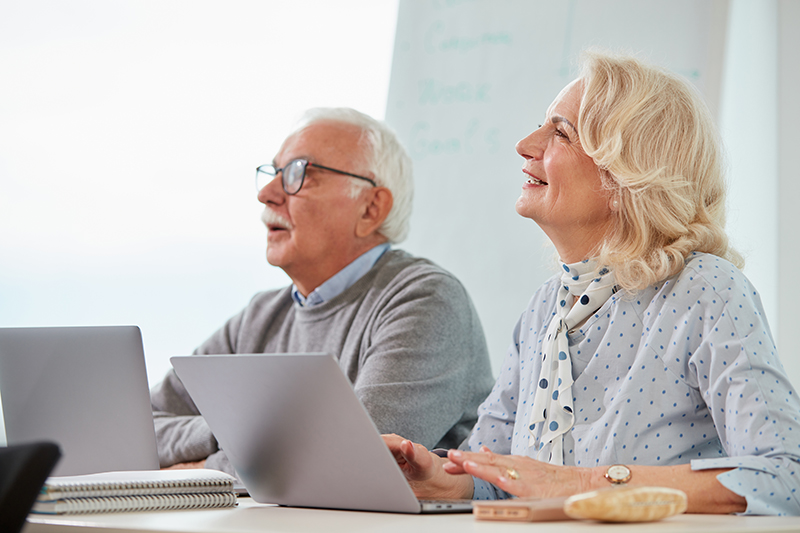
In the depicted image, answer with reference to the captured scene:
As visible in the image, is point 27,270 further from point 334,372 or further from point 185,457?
point 334,372

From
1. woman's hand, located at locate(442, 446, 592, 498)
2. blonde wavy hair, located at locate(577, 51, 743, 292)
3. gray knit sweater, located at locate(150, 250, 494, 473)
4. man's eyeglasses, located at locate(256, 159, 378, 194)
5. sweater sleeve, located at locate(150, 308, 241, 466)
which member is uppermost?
blonde wavy hair, located at locate(577, 51, 743, 292)

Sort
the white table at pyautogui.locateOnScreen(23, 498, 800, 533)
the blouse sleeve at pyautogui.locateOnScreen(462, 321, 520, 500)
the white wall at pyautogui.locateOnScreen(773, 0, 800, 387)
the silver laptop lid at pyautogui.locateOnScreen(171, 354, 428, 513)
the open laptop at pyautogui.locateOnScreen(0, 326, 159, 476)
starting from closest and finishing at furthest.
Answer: the white table at pyautogui.locateOnScreen(23, 498, 800, 533)
the silver laptop lid at pyautogui.locateOnScreen(171, 354, 428, 513)
the open laptop at pyautogui.locateOnScreen(0, 326, 159, 476)
the blouse sleeve at pyautogui.locateOnScreen(462, 321, 520, 500)
the white wall at pyautogui.locateOnScreen(773, 0, 800, 387)

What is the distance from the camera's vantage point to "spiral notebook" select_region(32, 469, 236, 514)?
31.7 inches

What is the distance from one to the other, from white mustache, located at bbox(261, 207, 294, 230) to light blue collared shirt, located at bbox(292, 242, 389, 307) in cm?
20

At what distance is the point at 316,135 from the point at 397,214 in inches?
13.1

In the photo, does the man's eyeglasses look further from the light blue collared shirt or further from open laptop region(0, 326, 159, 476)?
open laptop region(0, 326, 159, 476)

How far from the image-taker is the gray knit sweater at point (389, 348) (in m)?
1.68

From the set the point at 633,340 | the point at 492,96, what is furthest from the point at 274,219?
the point at 633,340

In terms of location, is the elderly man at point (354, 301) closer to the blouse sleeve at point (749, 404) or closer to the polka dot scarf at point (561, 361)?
the polka dot scarf at point (561, 361)

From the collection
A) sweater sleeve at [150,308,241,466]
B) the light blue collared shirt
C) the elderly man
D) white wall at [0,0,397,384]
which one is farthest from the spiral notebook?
white wall at [0,0,397,384]

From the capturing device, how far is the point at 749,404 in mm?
976

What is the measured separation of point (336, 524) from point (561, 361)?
62 centimetres

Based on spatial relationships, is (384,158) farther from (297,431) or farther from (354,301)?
(297,431)

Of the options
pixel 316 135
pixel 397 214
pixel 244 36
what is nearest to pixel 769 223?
pixel 397 214
